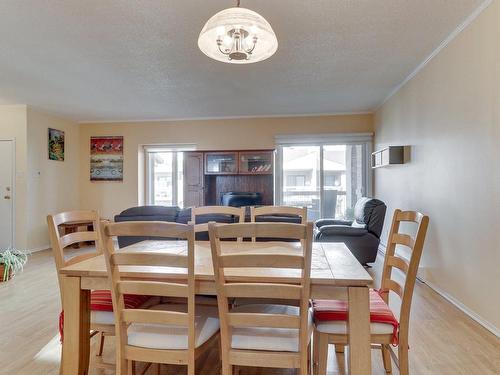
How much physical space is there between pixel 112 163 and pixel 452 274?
20.0 ft

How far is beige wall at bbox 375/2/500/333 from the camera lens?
2.31 m

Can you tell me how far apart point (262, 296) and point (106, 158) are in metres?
6.15

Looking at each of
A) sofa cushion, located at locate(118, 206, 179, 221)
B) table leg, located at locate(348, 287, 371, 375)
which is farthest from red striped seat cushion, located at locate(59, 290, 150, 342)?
sofa cushion, located at locate(118, 206, 179, 221)

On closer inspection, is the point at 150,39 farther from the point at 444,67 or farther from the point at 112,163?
the point at 112,163

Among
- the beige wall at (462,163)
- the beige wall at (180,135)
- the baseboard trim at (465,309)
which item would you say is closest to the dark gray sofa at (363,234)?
the beige wall at (462,163)

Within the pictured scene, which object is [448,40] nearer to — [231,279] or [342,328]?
[342,328]

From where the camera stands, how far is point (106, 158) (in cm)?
649

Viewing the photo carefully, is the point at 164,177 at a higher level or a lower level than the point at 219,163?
lower

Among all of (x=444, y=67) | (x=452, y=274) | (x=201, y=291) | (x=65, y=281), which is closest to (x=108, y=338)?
(x=65, y=281)

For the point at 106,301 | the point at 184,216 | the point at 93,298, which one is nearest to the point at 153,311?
the point at 106,301

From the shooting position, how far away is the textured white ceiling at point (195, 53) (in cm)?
238

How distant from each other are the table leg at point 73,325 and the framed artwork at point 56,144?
5.14m

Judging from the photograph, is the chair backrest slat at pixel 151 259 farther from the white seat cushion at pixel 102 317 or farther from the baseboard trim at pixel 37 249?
the baseboard trim at pixel 37 249

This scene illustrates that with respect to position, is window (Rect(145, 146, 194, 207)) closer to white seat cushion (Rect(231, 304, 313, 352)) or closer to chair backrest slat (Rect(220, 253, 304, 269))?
white seat cushion (Rect(231, 304, 313, 352))
